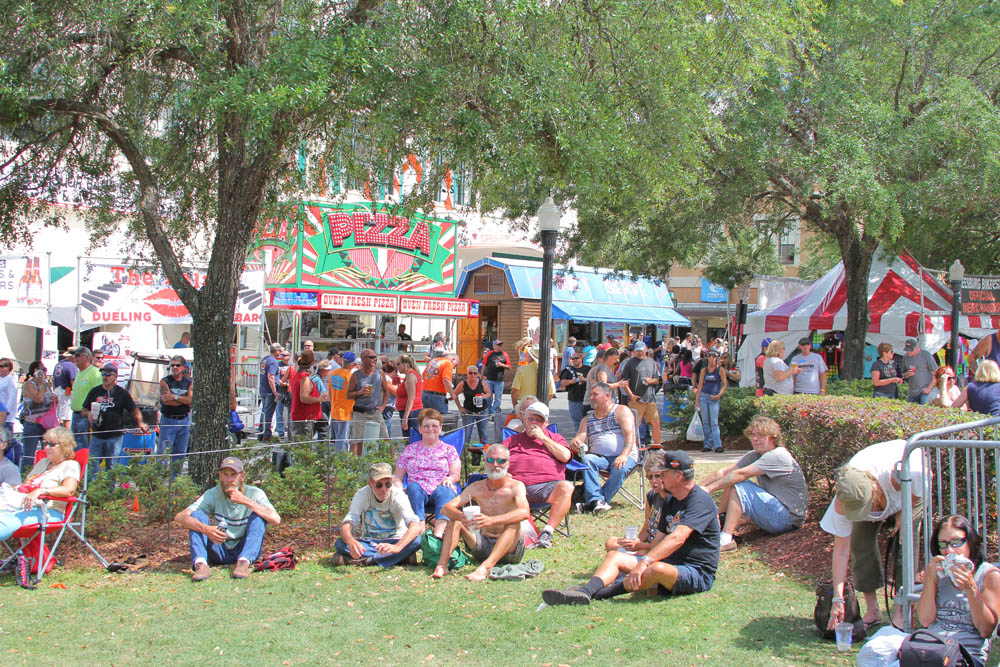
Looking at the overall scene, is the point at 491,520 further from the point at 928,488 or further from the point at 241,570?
the point at 928,488

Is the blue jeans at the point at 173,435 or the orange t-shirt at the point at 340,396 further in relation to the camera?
the orange t-shirt at the point at 340,396

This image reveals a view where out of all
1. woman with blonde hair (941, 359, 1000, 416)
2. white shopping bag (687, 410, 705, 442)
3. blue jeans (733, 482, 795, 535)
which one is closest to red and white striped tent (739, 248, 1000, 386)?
white shopping bag (687, 410, 705, 442)

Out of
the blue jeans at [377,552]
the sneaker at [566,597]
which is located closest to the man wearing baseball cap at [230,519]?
the blue jeans at [377,552]

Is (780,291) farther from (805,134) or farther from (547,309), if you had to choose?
Answer: (547,309)

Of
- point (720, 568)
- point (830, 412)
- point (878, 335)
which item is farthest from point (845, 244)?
point (720, 568)

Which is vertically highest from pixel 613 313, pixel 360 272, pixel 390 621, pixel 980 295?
pixel 360 272

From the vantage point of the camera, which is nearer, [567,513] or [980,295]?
[567,513]

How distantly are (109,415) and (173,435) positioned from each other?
1.30 meters

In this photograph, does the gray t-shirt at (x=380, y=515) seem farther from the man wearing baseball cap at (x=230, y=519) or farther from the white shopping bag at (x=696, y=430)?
the white shopping bag at (x=696, y=430)

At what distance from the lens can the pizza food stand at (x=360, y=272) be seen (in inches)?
711

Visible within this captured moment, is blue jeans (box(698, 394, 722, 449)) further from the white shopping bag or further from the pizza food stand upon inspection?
the pizza food stand

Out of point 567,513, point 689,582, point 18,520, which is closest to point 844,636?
→ point 689,582

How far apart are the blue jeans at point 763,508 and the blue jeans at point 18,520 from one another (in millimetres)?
5682

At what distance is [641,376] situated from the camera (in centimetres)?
1230
